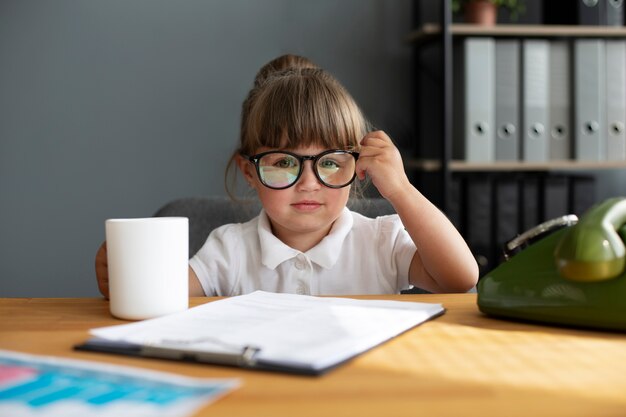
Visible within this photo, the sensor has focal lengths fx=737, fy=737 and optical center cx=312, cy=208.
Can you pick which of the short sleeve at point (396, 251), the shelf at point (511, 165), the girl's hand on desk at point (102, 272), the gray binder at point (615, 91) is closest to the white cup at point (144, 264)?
the girl's hand on desk at point (102, 272)

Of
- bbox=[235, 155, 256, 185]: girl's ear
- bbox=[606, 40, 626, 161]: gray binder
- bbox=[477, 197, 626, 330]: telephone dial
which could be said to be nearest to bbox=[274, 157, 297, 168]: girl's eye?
bbox=[235, 155, 256, 185]: girl's ear

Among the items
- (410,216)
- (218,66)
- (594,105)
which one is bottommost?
(410,216)

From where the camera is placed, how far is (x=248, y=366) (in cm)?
53

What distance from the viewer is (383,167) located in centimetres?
106

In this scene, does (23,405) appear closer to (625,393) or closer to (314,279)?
(625,393)

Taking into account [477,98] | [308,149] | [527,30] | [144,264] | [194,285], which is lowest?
[194,285]

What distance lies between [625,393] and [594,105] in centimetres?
201

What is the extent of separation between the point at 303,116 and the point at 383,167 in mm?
194

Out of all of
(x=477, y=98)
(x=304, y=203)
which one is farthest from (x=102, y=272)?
(x=477, y=98)

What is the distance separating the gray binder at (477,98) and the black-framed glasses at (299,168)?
129 centimetres

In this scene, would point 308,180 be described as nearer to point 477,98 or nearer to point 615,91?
point 477,98

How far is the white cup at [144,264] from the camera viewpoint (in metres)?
0.74

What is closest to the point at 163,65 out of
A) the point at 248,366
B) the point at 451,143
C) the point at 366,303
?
the point at 451,143

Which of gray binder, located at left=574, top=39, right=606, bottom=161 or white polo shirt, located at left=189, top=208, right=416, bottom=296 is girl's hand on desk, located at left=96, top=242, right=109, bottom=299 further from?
gray binder, located at left=574, top=39, right=606, bottom=161
